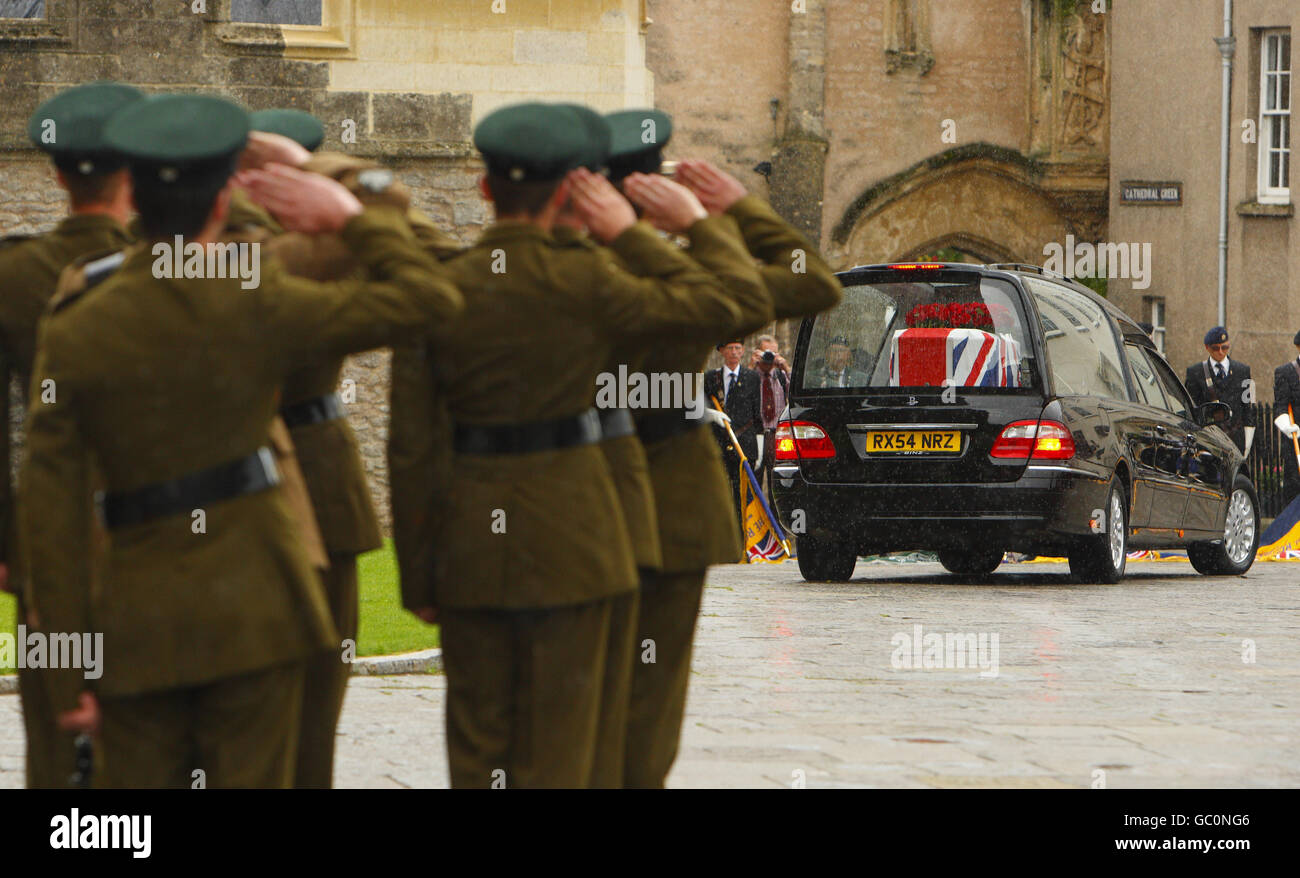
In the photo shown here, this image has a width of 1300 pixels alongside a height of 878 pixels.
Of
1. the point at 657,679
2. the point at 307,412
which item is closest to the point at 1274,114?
the point at 657,679

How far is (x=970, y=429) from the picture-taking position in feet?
47.9

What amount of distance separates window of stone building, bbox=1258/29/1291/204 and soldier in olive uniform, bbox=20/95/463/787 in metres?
27.7

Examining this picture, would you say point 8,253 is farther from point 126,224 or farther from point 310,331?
point 310,331

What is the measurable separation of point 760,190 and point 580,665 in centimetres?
3175

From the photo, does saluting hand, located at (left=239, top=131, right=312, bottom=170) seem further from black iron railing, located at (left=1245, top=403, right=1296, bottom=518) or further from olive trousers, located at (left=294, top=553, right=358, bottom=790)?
black iron railing, located at (left=1245, top=403, right=1296, bottom=518)

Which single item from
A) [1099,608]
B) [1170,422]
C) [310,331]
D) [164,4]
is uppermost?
[164,4]

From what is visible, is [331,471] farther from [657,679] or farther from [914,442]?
[914,442]

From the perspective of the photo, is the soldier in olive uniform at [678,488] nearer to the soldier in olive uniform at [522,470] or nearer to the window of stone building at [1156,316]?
the soldier in olive uniform at [522,470]

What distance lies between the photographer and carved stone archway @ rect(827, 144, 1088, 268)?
37.1m

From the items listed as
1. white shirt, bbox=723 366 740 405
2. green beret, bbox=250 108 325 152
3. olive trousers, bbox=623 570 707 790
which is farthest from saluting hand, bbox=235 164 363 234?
white shirt, bbox=723 366 740 405

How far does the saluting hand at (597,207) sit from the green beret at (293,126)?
0.96 m

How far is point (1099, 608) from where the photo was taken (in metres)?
13.8

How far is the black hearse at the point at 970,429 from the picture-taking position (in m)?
14.6

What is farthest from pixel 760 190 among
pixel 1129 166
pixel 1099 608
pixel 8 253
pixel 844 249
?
pixel 8 253
